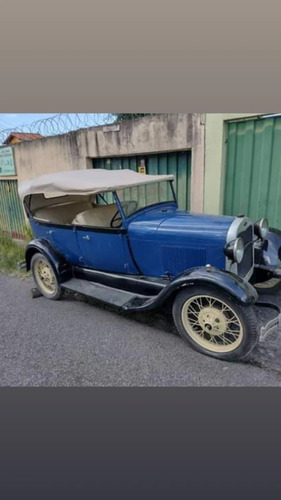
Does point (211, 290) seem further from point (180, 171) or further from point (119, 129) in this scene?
point (119, 129)

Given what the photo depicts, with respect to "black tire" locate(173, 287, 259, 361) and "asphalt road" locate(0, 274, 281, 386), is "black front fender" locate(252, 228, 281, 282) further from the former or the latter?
"black tire" locate(173, 287, 259, 361)

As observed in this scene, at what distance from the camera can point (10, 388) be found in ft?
7.97

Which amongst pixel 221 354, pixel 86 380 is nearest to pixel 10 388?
pixel 86 380

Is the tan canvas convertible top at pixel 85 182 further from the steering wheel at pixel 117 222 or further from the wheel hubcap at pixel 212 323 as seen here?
the wheel hubcap at pixel 212 323

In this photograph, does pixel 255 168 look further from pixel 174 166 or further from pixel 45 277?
pixel 45 277

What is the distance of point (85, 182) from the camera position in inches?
133

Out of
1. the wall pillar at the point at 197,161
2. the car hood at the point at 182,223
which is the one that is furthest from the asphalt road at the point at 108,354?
the wall pillar at the point at 197,161

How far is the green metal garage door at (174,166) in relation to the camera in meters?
5.05

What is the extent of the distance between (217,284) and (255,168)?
2737 mm

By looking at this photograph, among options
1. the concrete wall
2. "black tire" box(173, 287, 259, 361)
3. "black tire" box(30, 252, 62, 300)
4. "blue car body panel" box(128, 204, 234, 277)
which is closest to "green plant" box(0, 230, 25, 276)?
"black tire" box(30, 252, 62, 300)

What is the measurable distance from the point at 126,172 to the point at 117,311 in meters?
2.01

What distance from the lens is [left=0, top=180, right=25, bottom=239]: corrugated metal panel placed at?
27.1ft

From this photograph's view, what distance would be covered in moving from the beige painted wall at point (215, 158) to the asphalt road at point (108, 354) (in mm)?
2246

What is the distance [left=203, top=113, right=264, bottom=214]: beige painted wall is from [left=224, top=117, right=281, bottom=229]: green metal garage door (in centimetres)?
16
